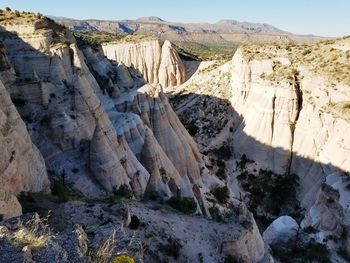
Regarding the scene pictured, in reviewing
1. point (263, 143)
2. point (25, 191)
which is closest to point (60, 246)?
point (25, 191)

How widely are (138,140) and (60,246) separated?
66.2 ft

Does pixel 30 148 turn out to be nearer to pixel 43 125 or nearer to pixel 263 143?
pixel 43 125

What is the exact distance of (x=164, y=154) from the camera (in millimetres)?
30781

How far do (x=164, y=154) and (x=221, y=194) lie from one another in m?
5.56

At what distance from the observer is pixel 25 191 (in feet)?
54.8

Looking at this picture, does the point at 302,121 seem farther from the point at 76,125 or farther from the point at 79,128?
the point at 76,125

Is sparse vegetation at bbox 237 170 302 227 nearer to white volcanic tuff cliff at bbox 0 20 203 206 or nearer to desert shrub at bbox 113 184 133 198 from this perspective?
white volcanic tuff cliff at bbox 0 20 203 206

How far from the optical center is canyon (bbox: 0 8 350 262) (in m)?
14.4

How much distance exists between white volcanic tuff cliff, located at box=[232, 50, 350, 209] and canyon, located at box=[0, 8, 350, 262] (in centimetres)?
13

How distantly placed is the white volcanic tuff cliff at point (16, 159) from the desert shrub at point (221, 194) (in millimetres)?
15961

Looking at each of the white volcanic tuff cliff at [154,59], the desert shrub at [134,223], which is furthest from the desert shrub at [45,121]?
the white volcanic tuff cliff at [154,59]

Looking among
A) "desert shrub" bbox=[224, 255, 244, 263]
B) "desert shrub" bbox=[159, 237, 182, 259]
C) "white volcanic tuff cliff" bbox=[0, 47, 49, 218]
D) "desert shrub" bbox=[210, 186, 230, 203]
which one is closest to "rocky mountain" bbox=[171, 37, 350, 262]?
"desert shrub" bbox=[210, 186, 230, 203]

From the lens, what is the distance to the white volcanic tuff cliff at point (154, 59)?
75750 millimetres

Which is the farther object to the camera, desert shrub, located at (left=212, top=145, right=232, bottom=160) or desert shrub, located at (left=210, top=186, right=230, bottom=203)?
desert shrub, located at (left=212, top=145, right=232, bottom=160)
